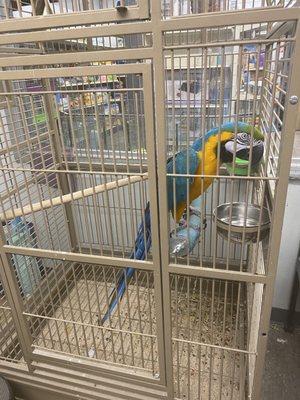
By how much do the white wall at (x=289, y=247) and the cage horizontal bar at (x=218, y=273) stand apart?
0.63m

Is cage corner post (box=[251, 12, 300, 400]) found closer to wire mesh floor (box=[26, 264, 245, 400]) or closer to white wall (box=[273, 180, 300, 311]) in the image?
wire mesh floor (box=[26, 264, 245, 400])

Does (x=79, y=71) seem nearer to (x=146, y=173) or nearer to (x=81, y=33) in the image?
(x=81, y=33)

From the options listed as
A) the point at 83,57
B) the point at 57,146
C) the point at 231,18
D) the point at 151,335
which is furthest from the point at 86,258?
the point at 57,146

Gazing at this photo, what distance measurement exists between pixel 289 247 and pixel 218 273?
73cm

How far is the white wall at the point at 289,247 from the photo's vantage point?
4.33 ft

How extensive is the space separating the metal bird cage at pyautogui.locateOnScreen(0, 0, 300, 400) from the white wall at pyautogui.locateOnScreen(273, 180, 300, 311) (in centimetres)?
19

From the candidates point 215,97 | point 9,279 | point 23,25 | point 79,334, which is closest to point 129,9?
point 23,25

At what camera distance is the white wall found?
1320 mm

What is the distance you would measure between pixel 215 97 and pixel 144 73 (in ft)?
2.46

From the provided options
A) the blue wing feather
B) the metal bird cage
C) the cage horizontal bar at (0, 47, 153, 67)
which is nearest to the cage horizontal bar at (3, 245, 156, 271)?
the metal bird cage

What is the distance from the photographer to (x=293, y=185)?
131 centimetres

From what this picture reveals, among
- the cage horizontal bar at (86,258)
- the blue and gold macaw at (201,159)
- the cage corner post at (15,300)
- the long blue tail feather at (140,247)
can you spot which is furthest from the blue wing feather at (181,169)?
the cage corner post at (15,300)

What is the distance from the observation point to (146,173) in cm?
82

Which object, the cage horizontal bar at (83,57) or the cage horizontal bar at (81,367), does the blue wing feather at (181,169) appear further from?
the cage horizontal bar at (81,367)
